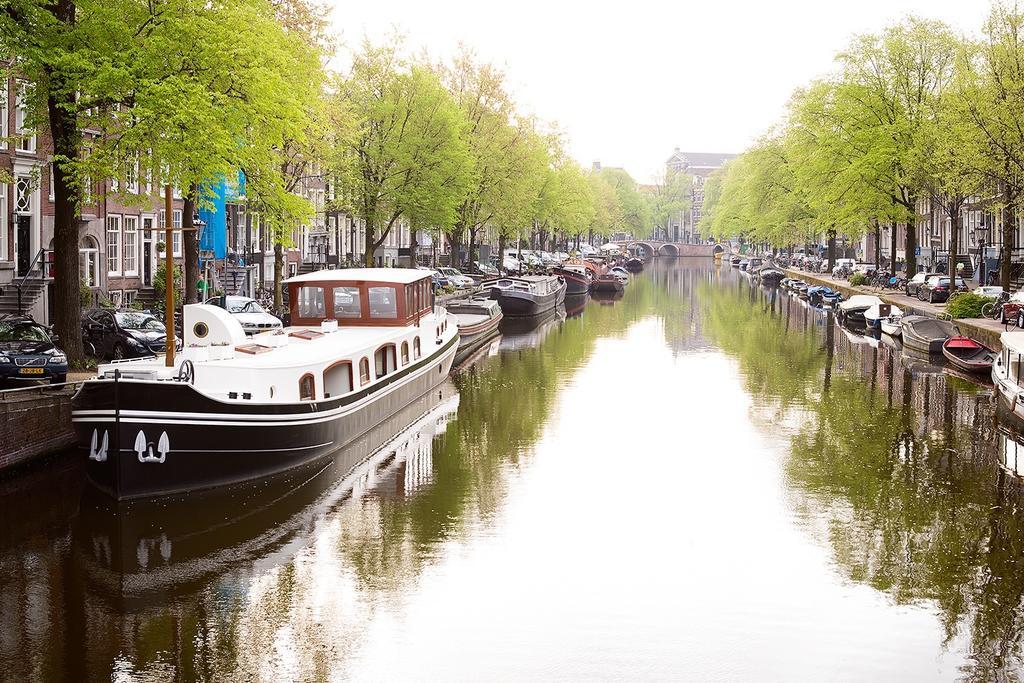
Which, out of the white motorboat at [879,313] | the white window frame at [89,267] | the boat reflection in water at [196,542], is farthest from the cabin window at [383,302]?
the white motorboat at [879,313]

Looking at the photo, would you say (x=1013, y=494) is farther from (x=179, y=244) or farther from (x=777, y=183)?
(x=777, y=183)

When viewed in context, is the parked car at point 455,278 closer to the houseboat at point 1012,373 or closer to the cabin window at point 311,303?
the cabin window at point 311,303

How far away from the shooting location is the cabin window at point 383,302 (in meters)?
32.5

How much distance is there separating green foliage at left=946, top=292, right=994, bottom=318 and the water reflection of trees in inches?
223

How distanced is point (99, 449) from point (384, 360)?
10.5m

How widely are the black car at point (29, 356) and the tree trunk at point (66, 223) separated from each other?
531 millimetres

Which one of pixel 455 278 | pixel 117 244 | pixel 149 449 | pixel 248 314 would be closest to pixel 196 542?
pixel 149 449

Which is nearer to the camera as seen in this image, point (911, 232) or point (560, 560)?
point (560, 560)

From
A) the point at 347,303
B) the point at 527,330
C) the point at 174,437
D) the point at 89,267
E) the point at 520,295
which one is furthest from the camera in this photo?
the point at 520,295

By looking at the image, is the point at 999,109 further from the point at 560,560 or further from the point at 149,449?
the point at 149,449

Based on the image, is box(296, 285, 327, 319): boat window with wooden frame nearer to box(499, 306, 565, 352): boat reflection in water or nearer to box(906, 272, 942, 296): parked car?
box(499, 306, 565, 352): boat reflection in water

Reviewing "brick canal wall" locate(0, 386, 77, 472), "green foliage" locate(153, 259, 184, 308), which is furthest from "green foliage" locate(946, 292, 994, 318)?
"brick canal wall" locate(0, 386, 77, 472)

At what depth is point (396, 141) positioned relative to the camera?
184 feet

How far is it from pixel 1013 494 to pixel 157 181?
1875 cm
